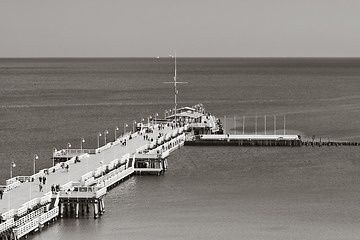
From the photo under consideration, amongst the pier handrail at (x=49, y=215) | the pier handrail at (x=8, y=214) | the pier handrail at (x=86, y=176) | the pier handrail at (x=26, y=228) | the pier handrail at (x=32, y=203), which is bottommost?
the pier handrail at (x=26, y=228)

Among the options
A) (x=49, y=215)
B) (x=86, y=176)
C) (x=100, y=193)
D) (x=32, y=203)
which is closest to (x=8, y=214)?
(x=32, y=203)

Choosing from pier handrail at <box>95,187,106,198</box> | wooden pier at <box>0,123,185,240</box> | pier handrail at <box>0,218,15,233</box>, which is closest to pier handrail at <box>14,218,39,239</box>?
wooden pier at <box>0,123,185,240</box>

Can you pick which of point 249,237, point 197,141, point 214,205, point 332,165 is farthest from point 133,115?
point 249,237

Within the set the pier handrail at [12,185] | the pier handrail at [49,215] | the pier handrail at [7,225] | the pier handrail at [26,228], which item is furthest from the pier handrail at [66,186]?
the pier handrail at [7,225]

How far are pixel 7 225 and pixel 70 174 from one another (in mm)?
17651

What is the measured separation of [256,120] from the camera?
131 metres

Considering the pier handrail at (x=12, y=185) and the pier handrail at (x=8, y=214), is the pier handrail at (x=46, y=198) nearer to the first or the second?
the pier handrail at (x=12, y=185)

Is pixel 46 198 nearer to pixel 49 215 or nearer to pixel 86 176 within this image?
pixel 49 215

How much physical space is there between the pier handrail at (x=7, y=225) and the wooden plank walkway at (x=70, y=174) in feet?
8.30

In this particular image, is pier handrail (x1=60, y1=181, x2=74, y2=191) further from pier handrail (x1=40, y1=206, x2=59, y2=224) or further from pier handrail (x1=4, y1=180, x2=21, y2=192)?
pier handrail (x1=4, y1=180, x2=21, y2=192)

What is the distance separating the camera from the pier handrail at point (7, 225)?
56647mm

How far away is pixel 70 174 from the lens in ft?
245

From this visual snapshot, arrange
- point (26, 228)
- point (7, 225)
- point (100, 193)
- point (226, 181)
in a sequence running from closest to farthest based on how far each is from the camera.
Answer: point (7, 225) < point (26, 228) < point (100, 193) < point (226, 181)

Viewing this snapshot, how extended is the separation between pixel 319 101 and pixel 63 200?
4514 inches
